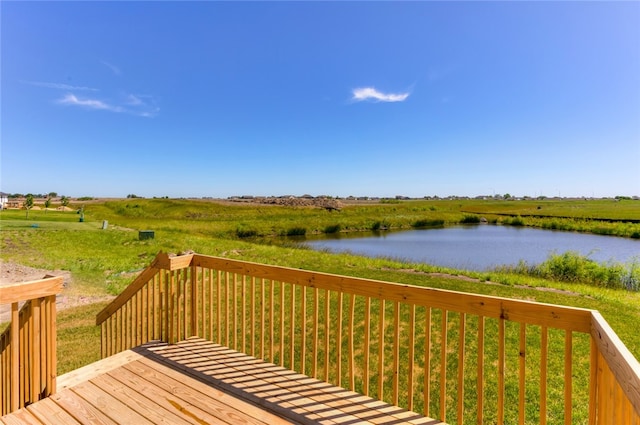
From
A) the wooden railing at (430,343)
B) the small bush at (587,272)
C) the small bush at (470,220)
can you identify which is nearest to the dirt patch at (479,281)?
the wooden railing at (430,343)

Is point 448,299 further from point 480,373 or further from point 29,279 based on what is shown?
point 29,279

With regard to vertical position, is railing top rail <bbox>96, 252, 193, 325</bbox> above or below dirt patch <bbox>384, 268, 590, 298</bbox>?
above

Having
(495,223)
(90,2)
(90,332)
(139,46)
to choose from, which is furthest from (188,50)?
(495,223)

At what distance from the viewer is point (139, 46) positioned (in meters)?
12.1

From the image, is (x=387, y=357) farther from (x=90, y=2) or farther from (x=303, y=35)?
(x=303, y=35)

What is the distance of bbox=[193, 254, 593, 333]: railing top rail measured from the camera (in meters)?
1.96

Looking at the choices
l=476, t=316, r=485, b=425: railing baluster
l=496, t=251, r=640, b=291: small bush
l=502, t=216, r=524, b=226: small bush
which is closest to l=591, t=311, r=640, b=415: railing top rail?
l=476, t=316, r=485, b=425: railing baluster

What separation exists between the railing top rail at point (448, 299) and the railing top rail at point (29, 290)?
1.65 meters

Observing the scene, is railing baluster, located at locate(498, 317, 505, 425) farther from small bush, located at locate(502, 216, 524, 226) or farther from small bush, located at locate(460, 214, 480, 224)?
small bush, located at locate(460, 214, 480, 224)

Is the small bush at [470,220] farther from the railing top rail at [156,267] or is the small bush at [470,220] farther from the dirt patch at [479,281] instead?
the railing top rail at [156,267]

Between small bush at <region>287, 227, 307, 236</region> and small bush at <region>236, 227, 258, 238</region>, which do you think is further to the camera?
small bush at <region>287, 227, 307, 236</region>

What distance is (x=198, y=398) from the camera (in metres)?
2.83

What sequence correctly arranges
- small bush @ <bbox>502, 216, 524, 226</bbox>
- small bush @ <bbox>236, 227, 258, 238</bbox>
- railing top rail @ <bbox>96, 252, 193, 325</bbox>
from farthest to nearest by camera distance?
small bush @ <bbox>502, 216, 524, 226</bbox> < small bush @ <bbox>236, 227, 258, 238</bbox> < railing top rail @ <bbox>96, 252, 193, 325</bbox>

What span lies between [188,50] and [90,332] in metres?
11.0
